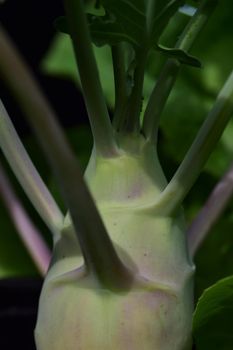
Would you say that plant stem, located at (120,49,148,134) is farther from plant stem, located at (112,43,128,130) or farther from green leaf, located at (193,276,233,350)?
green leaf, located at (193,276,233,350)

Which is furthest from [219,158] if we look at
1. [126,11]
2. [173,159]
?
[126,11]

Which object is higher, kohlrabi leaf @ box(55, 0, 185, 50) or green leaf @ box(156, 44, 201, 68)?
kohlrabi leaf @ box(55, 0, 185, 50)

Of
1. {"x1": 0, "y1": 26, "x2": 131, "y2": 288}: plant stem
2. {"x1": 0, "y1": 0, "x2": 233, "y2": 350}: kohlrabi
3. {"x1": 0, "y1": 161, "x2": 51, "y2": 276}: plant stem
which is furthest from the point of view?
{"x1": 0, "y1": 161, "x2": 51, "y2": 276}: plant stem

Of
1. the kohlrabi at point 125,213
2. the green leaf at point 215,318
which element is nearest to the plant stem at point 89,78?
the kohlrabi at point 125,213

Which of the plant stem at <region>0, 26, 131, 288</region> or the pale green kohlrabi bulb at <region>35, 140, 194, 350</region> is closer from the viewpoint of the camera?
the plant stem at <region>0, 26, 131, 288</region>

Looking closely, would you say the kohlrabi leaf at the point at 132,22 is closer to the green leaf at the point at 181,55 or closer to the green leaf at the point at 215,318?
the green leaf at the point at 181,55

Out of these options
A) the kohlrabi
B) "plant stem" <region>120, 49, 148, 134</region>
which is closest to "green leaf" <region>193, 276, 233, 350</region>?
the kohlrabi

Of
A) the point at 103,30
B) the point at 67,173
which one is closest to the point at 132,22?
the point at 103,30

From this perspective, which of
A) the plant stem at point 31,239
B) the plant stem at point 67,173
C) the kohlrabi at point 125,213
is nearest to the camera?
the plant stem at point 67,173
